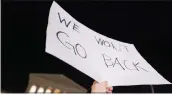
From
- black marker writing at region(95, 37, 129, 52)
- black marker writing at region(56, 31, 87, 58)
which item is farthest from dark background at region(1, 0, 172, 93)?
black marker writing at region(56, 31, 87, 58)

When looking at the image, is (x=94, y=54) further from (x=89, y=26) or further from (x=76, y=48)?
(x=89, y=26)

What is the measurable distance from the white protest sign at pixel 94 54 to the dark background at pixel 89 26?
2.26 feet

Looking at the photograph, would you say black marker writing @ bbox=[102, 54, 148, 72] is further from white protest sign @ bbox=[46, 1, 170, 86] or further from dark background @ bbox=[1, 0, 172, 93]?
dark background @ bbox=[1, 0, 172, 93]

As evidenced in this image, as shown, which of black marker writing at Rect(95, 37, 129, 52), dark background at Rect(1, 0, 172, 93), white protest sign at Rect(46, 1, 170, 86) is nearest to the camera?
white protest sign at Rect(46, 1, 170, 86)

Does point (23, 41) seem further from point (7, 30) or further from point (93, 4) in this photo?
point (93, 4)

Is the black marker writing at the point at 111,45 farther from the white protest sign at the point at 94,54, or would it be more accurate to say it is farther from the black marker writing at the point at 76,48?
the black marker writing at the point at 76,48

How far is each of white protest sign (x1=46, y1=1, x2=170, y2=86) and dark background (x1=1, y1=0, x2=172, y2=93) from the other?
27.1 inches

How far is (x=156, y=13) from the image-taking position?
187 cm

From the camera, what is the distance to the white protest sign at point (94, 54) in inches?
37.2

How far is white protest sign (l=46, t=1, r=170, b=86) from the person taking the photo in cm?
94

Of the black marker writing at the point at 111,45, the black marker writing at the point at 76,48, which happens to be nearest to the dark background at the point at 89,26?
the black marker writing at the point at 111,45

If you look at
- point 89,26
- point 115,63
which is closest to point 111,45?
point 115,63

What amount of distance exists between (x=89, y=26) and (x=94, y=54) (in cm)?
80

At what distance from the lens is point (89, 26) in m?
1.82
